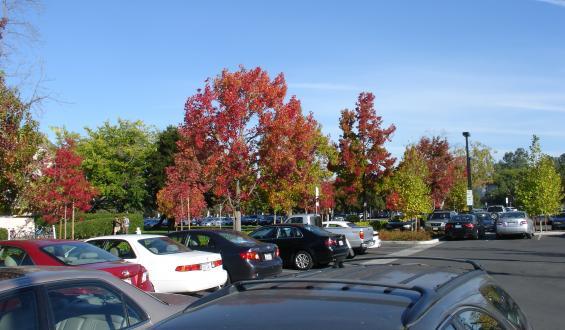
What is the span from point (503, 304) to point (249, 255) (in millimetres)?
10396

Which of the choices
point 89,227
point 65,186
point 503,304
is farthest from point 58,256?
point 89,227

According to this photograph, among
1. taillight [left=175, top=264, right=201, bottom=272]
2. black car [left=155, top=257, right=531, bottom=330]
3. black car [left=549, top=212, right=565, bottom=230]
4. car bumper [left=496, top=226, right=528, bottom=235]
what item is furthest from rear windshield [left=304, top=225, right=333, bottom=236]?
black car [left=549, top=212, right=565, bottom=230]

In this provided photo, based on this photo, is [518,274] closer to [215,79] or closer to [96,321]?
[96,321]

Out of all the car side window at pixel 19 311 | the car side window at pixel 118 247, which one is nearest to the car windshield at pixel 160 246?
the car side window at pixel 118 247

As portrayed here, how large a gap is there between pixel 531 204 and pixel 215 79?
2166cm

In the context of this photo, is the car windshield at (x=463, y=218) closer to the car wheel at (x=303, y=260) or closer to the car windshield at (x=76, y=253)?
the car wheel at (x=303, y=260)

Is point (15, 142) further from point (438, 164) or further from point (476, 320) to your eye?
point (438, 164)

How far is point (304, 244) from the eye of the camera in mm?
17906

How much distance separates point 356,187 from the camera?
123 feet

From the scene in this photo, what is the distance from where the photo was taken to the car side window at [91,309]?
4301 millimetres

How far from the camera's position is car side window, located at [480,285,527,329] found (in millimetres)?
3154

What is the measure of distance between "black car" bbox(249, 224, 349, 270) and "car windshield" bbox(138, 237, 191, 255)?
6.89 m

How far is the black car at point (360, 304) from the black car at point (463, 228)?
2983 cm

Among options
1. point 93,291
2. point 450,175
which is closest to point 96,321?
point 93,291
